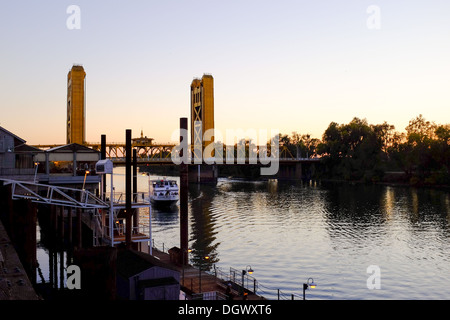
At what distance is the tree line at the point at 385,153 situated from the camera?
439 ft

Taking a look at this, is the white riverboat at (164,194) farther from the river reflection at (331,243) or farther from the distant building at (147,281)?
the distant building at (147,281)

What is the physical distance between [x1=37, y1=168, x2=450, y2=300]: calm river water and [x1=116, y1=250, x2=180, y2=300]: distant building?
10098mm

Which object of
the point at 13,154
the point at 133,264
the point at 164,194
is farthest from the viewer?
the point at 164,194

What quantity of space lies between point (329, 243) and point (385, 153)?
125 m

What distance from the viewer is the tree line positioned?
134 m

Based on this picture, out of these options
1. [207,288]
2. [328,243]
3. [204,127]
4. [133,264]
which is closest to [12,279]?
[133,264]

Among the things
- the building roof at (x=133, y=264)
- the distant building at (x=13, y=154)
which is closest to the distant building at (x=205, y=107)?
the distant building at (x=13, y=154)

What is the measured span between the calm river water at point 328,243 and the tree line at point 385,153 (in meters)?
47.9

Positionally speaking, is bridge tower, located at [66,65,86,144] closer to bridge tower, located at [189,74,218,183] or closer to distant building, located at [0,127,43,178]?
bridge tower, located at [189,74,218,183]

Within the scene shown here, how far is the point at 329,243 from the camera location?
50.8 meters

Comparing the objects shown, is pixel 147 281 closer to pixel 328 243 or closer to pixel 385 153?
pixel 328 243
